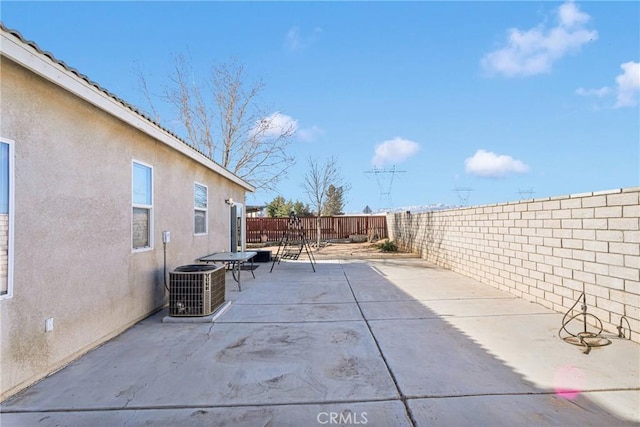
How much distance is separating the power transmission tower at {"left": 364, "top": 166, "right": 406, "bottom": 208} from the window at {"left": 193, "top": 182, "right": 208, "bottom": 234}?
19828mm

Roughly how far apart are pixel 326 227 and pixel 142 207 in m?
16.7

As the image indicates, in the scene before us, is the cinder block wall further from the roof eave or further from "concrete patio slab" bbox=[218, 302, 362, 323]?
the roof eave

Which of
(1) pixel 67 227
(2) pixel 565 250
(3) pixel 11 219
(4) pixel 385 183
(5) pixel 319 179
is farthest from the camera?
(4) pixel 385 183

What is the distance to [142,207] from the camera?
4.82 metres

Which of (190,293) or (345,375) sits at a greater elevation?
(190,293)

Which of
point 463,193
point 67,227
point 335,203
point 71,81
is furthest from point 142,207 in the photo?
point 463,193

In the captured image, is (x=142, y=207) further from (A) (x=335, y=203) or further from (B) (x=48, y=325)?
(A) (x=335, y=203)

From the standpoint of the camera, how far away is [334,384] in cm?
279

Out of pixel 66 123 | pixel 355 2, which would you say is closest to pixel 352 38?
pixel 355 2

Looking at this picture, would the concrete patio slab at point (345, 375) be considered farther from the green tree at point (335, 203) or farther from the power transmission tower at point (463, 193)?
the power transmission tower at point (463, 193)

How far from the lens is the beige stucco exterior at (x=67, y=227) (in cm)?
272

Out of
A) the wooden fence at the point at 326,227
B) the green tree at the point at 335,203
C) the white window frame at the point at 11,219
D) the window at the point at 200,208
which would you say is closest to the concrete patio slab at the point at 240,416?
the white window frame at the point at 11,219

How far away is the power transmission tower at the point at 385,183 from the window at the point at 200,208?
65.1 ft

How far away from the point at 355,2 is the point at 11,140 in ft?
28.6
